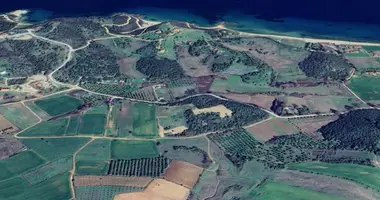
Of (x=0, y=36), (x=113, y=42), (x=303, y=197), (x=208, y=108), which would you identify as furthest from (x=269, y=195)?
(x=0, y=36)

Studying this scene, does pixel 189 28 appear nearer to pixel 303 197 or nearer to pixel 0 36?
pixel 0 36

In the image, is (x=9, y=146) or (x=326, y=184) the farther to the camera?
(x=9, y=146)

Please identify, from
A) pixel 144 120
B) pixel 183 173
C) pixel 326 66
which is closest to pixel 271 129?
pixel 183 173

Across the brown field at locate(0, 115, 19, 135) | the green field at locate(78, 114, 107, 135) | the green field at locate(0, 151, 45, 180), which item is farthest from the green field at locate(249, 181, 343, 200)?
the brown field at locate(0, 115, 19, 135)

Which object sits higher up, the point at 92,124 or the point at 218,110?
the point at 218,110

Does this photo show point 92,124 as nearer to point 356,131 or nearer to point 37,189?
point 37,189

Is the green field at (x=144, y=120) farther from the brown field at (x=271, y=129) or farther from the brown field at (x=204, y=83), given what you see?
the brown field at (x=271, y=129)
